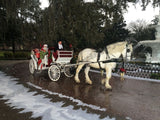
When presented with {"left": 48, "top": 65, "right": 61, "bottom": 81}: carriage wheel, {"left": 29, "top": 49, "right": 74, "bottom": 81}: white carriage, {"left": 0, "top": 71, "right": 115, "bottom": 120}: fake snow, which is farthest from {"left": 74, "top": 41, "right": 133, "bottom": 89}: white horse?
{"left": 0, "top": 71, "right": 115, "bottom": 120}: fake snow

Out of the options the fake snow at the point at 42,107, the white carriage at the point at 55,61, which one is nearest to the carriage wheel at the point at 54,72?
the white carriage at the point at 55,61

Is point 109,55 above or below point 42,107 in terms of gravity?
above

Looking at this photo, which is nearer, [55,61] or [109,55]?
[109,55]

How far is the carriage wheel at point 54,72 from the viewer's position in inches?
308

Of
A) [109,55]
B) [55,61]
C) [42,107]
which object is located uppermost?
[109,55]

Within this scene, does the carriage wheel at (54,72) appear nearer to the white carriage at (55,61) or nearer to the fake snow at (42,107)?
the white carriage at (55,61)

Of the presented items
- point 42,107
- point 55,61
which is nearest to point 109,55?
point 55,61

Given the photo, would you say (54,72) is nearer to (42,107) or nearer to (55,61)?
(55,61)

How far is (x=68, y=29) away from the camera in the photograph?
10.1 meters

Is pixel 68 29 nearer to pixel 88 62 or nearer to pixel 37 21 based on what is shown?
pixel 37 21

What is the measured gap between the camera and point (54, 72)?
26.3 feet

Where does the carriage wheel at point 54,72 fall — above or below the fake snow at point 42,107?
above

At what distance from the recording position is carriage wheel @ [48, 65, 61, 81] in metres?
7.82

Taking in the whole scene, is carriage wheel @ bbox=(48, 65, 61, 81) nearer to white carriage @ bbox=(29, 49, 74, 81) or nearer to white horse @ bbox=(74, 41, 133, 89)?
white carriage @ bbox=(29, 49, 74, 81)
